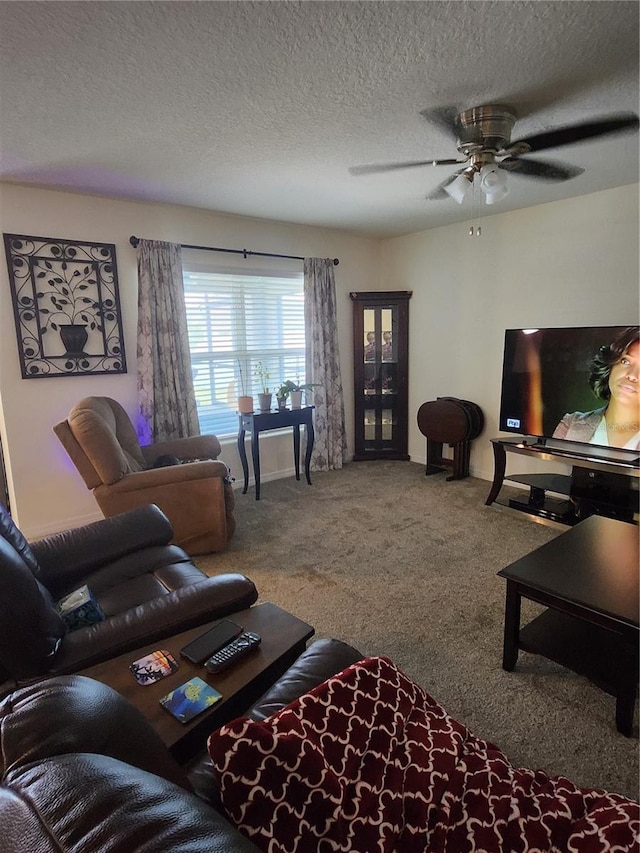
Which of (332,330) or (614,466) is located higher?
(332,330)

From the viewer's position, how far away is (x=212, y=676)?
1.30 m

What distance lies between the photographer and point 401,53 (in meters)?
1.62

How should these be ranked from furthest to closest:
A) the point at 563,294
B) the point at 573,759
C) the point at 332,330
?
1. the point at 332,330
2. the point at 563,294
3. the point at 573,759

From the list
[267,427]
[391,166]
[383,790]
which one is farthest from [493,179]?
[267,427]

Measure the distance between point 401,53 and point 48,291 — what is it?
272cm

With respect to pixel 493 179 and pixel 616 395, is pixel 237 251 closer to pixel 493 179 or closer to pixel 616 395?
pixel 493 179

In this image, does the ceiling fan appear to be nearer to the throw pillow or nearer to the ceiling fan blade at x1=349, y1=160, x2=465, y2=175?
the ceiling fan blade at x1=349, y1=160, x2=465, y2=175

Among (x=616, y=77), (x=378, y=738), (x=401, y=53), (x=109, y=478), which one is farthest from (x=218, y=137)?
(x=378, y=738)

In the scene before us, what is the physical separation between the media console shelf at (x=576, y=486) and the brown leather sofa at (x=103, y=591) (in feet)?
8.27

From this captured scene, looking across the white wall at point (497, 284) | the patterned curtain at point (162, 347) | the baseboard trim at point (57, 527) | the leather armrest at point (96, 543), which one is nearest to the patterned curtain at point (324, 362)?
the white wall at point (497, 284)

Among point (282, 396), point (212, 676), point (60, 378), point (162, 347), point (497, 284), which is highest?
point (497, 284)

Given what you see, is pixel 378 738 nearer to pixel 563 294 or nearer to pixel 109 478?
pixel 109 478

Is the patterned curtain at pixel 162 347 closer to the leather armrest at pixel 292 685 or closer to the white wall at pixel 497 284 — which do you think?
the white wall at pixel 497 284

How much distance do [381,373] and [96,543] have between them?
3574 mm
